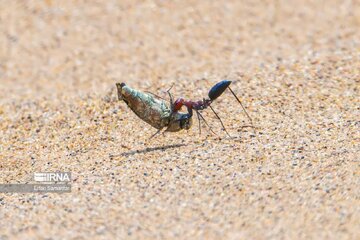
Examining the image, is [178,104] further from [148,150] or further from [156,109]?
[148,150]

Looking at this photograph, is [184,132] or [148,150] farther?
[184,132]

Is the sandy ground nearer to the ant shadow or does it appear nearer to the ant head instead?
the ant shadow

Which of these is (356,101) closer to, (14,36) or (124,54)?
(124,54)

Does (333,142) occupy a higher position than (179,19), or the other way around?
(179,19)

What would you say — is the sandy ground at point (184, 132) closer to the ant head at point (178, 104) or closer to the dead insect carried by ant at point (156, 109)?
the dead insect carried by ant at point (156, 109)

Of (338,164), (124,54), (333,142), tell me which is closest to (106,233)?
(338,164)

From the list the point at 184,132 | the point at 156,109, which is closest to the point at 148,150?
the point at 156,109

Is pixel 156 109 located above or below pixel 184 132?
above

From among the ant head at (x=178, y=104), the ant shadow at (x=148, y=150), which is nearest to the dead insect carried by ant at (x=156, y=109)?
the ant head at (x=178, y=104)
